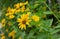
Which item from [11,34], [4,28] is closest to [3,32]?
[4,28]

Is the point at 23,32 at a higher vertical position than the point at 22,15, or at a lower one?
lower

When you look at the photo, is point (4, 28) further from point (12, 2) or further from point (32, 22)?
point (32, 22)

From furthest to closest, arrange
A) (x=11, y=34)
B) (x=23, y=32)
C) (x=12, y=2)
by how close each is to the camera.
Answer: (x=12, y=2), (x=11, y=34), (x=23, y=32)

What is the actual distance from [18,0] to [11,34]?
16.5 inches

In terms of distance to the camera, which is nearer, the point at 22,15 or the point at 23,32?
the point at 22,15

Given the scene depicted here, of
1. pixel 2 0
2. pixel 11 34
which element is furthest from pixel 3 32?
pixel 2 0

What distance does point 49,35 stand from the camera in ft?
5.91

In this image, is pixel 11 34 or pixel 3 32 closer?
pixel 11 34

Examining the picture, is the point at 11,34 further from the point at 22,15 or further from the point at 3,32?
the point at 22,15

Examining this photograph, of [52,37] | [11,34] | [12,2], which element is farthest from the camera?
[12,2]

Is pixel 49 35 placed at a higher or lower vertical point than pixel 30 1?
lower

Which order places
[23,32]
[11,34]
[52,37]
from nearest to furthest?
[52,37]
[23,32]
[11,34]

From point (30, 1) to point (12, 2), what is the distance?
26 centimetres

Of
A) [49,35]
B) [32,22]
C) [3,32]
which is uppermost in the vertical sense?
[32,22]
